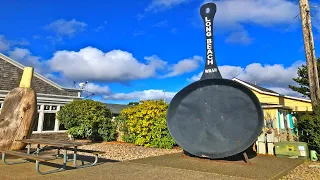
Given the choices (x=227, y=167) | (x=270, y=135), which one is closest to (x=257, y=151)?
(x=270, y=135)

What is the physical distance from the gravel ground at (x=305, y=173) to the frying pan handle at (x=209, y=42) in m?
3.38

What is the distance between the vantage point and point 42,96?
672 inches

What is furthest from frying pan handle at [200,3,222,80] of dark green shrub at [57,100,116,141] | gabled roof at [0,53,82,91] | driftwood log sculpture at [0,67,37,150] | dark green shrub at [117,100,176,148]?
gabled roof at [0,53,82,91]

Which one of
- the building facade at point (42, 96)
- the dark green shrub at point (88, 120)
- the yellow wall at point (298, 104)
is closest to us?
the dark green shrub at point (88, 120)

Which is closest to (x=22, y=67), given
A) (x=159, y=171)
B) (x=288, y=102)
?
(x=159, y=171)

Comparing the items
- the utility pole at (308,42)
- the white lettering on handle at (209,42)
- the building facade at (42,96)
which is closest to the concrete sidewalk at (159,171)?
the white lettering on handle at (209,42)

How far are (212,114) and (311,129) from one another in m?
3.92

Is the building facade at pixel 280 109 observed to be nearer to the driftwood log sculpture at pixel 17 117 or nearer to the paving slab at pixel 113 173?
the paving slab at pixel 113 173

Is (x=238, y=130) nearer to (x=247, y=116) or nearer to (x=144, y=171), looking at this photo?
(x=247, y=116)

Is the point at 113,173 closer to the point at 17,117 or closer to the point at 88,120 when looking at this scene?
the point at 17,117

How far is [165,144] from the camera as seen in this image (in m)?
12.7

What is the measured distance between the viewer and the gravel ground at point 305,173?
604 cm

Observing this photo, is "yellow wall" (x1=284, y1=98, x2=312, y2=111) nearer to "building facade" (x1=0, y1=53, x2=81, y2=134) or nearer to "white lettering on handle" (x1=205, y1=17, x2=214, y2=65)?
"white lettering on handle" (x1=205, y1=17, x2=214, y2=65)

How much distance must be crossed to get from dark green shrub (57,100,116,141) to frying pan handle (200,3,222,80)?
9342 millimetres
